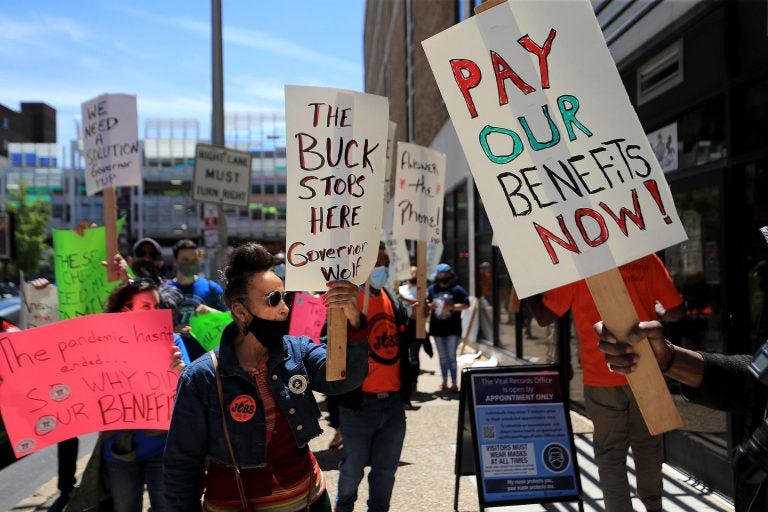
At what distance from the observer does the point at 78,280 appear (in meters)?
5.71

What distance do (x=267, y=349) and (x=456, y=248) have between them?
1401 cm

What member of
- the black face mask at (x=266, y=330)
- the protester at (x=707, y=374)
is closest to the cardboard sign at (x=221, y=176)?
the black face mask at (x=266, y=330)

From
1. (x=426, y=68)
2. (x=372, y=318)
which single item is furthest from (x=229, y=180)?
(x=426, y=68)

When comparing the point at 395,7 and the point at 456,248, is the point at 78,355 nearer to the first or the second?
the point at 456,248

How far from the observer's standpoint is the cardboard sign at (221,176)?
9344 millimetres

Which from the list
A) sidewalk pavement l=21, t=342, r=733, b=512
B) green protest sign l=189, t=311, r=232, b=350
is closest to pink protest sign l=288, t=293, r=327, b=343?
green protest sign l=189, t=311, r=232, b=350

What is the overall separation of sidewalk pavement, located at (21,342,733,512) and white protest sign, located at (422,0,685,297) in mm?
3594

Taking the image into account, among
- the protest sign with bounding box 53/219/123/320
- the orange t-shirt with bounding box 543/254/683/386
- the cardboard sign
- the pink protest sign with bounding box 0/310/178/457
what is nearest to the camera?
the pink protest sign with bounding box 0/310/178/457

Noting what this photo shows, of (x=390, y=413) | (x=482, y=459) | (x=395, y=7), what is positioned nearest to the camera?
(x=390, y=413)

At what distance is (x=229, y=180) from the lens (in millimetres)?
9602

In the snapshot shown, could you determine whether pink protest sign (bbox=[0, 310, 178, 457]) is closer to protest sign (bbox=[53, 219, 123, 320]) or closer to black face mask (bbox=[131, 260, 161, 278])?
protest sign (bbox=[53, 219, 123, 320])

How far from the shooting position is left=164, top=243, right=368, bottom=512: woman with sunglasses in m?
2.45

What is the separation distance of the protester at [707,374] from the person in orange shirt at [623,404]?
75.1 inches

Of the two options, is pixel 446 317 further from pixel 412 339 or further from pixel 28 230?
pixel 28 230
